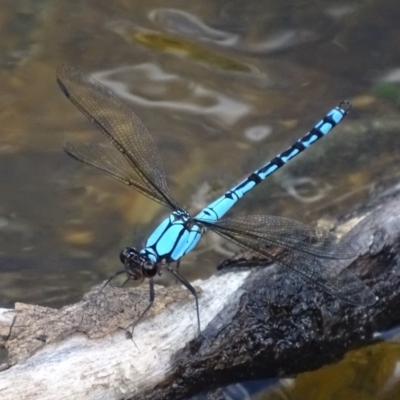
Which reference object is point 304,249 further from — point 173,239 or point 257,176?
point 257,176

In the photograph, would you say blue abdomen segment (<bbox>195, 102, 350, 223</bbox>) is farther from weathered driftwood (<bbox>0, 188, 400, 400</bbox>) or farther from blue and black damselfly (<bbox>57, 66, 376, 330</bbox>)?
weathered driftwood (<bbox>0, 188, 400, 400</bbox>)

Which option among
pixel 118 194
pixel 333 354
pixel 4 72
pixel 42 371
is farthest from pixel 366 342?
Result: pixel 4 72

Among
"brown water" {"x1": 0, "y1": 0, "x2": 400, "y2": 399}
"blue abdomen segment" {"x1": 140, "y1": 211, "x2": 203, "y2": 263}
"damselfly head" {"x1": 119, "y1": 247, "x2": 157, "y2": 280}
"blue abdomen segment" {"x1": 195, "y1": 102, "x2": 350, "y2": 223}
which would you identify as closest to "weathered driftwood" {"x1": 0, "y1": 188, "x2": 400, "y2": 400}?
"damselfly head" {"x1": 119, "y1": 247, "x2": 157, "y2": 280}

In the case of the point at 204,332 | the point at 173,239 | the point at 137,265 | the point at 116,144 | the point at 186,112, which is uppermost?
the point at 186,112

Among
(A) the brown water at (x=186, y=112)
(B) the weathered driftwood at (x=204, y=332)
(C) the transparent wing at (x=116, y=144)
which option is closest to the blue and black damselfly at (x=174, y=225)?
(C) the transparent wing at (x=116, y=144)

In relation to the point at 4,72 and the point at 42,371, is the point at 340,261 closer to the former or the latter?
the point at 42,371

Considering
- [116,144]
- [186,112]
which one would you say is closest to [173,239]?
[116,144]

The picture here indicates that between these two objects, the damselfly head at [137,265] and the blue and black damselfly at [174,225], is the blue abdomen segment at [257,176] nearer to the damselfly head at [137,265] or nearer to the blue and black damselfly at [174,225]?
the blue and black damselfly at [174,225]
